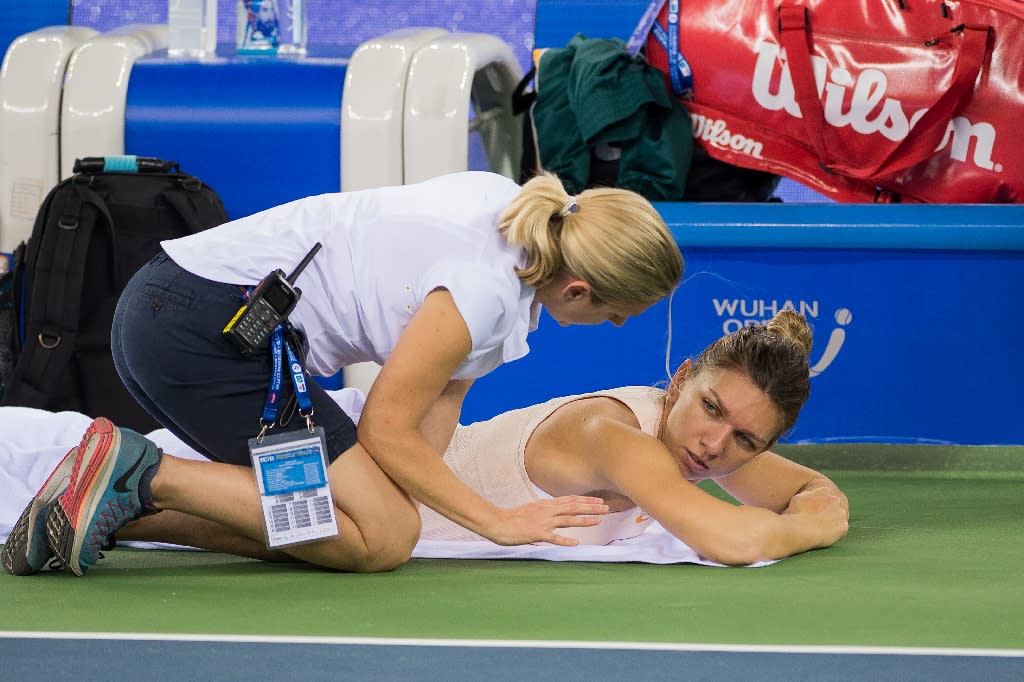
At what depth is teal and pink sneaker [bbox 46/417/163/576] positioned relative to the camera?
2.06 meters

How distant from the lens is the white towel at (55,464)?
234 cm

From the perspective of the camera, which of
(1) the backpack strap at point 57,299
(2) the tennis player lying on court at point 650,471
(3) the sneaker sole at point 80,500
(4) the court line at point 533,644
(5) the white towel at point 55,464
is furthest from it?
(1) the backpack strap at point 57,299

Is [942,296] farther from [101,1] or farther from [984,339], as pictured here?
[101,1]

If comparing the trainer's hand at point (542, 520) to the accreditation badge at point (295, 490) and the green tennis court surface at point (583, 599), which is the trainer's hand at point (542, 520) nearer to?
the green tennis court surface at point (583, 599)

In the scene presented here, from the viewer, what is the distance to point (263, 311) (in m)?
2.12

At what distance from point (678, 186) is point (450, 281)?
1.57 m

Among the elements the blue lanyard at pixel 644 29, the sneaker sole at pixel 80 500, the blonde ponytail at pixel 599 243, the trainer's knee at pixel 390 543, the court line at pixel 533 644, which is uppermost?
the blue lanyard at pixel 644 29

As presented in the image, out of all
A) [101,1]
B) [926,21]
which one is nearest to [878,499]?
[926,21]

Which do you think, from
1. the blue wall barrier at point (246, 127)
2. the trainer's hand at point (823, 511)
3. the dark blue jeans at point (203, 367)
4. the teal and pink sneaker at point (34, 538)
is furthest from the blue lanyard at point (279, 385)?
the blue wall barrier at point (246, 127)

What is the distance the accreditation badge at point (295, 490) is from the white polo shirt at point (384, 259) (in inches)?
7.2

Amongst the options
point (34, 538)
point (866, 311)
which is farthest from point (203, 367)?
point (866, 311)

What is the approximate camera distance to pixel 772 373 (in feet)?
7.48

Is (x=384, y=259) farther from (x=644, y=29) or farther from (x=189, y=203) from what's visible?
(x=644, y=29)

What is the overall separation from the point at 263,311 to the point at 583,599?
2.04 feet
